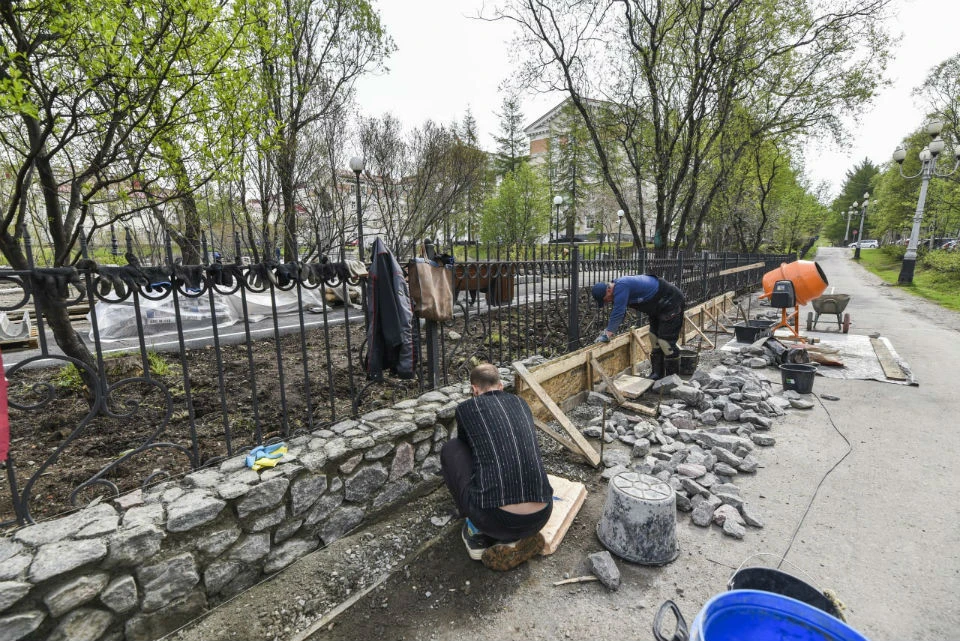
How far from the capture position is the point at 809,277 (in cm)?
793

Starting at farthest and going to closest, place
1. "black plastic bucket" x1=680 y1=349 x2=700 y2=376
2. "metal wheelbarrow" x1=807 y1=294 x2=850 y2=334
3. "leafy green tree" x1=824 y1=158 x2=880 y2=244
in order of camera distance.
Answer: "leafy green tree" x1=824 y1=158 x2=880 y2=244 < "metal wheelbarrow" x1=807 y1=294 x2=850 y2=334 < "black plastic bucket" x1=680 y1=349 x2=700 y2=376

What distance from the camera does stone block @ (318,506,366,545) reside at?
105 inches

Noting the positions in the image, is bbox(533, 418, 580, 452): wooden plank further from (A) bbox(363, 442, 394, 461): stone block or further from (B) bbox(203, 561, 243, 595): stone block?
(B) bbox(203, 561, 243, 595): stone block

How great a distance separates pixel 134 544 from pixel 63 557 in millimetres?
231

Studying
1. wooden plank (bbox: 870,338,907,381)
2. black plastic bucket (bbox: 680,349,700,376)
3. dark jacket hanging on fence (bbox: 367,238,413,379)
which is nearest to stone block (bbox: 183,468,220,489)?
dark jacket hanging on fence (bbox: 367,238,413,379)

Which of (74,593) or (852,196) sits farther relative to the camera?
(852,196)

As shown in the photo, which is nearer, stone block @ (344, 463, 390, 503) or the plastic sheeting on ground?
stone block @ (344, 463, 390, 503)

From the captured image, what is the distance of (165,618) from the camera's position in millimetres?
2045

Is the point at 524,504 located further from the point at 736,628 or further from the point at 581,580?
the point at 736,628

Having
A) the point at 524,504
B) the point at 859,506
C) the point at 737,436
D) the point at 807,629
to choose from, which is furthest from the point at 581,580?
the point at 737,436

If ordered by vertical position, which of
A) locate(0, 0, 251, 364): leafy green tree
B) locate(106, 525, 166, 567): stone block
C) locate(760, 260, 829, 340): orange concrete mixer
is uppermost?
locate(0, 0, 251, 364): leafy green tree

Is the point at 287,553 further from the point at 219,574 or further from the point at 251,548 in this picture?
the point at 219,574

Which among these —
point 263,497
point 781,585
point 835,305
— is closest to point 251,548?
point 263,497

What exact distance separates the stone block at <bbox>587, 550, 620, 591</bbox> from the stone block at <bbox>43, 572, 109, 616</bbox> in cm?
251
